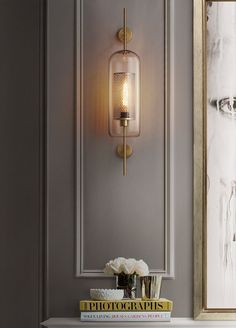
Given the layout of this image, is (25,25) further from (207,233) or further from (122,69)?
(207,233)

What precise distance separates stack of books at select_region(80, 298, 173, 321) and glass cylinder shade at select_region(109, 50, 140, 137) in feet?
2.09

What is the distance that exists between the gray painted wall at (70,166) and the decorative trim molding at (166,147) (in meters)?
0.02

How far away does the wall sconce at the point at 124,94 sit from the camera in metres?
3.07

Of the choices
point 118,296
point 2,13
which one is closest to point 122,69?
point 2,13

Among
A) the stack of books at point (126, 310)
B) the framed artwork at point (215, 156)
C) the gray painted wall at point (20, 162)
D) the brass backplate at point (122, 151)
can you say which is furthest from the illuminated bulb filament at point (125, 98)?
the stack of books at point (126, 310)

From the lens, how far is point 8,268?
330cm

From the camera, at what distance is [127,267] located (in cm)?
301

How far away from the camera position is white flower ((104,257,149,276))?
301 cm

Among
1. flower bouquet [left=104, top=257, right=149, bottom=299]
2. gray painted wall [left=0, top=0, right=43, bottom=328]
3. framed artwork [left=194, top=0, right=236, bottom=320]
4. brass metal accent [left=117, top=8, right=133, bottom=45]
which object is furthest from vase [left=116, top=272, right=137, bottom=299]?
brass metal accent [left=117, top=8, right=133, bottom=45]

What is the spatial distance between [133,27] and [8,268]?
108cm

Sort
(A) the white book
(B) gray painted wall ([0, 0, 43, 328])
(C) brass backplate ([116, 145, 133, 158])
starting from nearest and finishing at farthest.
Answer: (A) the white book < (C) brass backplate ([116, 145, 133, 158]) < (B) gray painted wall ([0, 0, 43, 328])

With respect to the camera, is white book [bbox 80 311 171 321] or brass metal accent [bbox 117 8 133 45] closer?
white book [bbox 80 311 171 321]

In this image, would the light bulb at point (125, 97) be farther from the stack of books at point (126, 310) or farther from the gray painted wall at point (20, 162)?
the stack of books at point (126, 310)

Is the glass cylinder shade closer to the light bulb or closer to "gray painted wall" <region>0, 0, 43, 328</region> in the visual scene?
the light bulb
